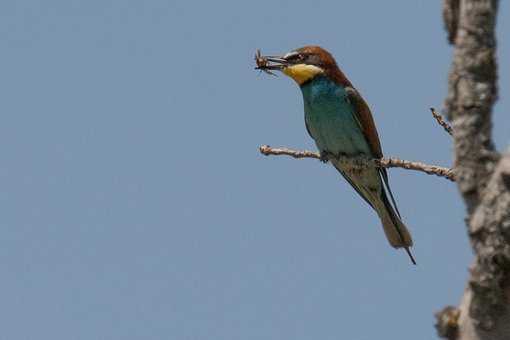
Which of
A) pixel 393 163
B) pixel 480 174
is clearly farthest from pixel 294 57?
pixel 480 174

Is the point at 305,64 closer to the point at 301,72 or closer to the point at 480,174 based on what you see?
the point at 301,72

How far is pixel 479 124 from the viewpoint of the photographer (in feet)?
6.91

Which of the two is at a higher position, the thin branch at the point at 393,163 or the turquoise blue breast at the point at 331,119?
the turquoise blue breast at the point at 331,119

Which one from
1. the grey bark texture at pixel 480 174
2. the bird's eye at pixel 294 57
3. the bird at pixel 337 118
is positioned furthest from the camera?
the bird's eye at pixel 294 57

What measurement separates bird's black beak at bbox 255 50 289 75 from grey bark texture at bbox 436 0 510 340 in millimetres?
4869

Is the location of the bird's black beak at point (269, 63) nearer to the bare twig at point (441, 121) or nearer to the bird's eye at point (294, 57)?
the bird's eye at point (294, 57)

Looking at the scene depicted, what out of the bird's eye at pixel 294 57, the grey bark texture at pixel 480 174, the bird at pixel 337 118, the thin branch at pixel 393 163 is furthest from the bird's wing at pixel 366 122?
the grey bark texture at pixel 480 174

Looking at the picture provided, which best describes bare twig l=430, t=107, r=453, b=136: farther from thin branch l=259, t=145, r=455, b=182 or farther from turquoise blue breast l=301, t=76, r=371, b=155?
turquoise blue breast l=301, t=76, r=371, b=155

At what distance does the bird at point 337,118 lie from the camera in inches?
268

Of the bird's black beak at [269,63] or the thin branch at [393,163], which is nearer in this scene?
the thin branch at [393,163]

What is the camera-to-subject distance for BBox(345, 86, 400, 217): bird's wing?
689cm

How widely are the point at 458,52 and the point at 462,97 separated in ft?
0.31

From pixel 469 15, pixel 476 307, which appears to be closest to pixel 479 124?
pixel 469 15

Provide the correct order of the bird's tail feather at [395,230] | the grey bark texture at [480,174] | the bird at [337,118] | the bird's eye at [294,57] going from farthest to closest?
the bird's eye at [294,57]
the bird at [337,118]
the bird's tail feather at [395,230]
the grey bark texture at [480,174]
